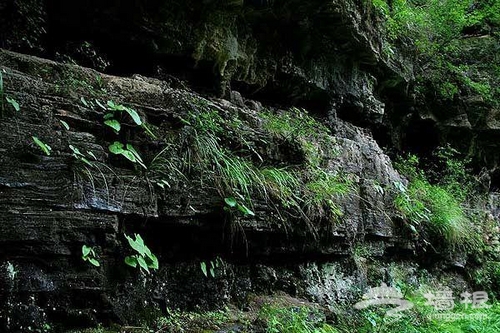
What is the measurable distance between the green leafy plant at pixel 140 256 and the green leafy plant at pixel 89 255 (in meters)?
0.21

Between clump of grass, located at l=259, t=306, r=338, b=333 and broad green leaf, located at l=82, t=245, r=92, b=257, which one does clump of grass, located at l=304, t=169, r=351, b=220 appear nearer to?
clump of grass, located at l=259, t=306, r=338, b=333

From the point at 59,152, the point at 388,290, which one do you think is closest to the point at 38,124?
the point at 59,152

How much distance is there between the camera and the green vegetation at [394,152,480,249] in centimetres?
609

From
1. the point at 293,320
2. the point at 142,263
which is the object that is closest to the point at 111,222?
the point at 142,263

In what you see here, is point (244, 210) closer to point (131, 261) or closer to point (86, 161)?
point (131, 261)

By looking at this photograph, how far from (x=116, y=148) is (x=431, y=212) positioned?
5291 mm

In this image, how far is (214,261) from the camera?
3.57m

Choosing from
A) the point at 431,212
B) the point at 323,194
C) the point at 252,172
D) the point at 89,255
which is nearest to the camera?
the point at 89,255

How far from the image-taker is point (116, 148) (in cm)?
302

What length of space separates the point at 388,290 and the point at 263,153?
7.72 ft

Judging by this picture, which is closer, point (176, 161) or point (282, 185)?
point (176, 161)

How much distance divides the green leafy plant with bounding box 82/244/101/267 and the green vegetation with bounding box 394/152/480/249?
435cm

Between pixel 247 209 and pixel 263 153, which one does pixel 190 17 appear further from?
pixel 247 209

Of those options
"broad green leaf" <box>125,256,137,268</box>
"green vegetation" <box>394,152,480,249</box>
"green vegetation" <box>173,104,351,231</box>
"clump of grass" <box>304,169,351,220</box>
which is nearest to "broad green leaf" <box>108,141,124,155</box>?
"green vegetation" <box>173,104,351,231</box>
